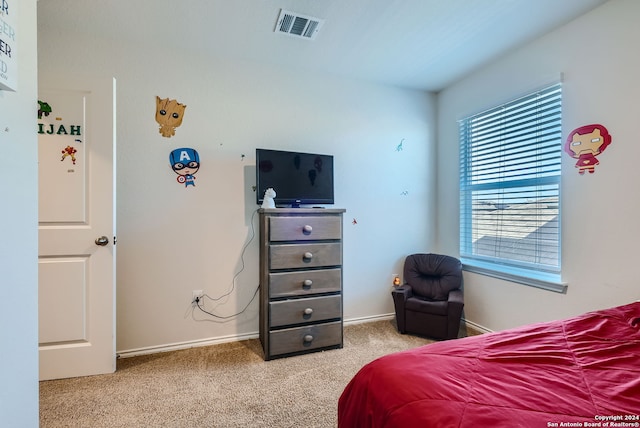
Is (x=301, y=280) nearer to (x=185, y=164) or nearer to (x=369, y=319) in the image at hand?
(x=369, y=319)

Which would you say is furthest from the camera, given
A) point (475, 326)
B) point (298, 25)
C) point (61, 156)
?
point (475, 326)

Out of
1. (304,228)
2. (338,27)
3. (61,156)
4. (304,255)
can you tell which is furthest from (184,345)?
(338,27)

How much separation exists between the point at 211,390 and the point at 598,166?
9.80ft

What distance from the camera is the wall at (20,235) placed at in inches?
41.6

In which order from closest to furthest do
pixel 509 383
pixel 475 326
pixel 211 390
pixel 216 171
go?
pixel 509 383, pixel 211 390, pixel 216 171, pixel 475 326

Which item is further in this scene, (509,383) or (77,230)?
(77,230)

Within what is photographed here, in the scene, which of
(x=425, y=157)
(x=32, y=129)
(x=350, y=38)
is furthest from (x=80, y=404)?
(x=425, y=157)

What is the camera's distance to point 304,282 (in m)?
2.39

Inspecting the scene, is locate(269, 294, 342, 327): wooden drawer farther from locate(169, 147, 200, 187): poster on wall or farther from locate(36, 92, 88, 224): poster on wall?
locate(36, 92, 88, 224): poster on wall

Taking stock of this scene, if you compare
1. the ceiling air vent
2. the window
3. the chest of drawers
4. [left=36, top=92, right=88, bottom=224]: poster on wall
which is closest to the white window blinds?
the window

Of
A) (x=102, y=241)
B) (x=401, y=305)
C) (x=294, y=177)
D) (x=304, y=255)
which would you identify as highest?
(x=294, y=177)

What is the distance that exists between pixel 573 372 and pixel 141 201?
9.11 ft

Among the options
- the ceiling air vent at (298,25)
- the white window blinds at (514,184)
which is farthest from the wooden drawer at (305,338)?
the ceiling air vent at (298,25)

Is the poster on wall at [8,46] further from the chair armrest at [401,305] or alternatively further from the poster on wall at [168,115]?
the chair armrest at [401,305]
